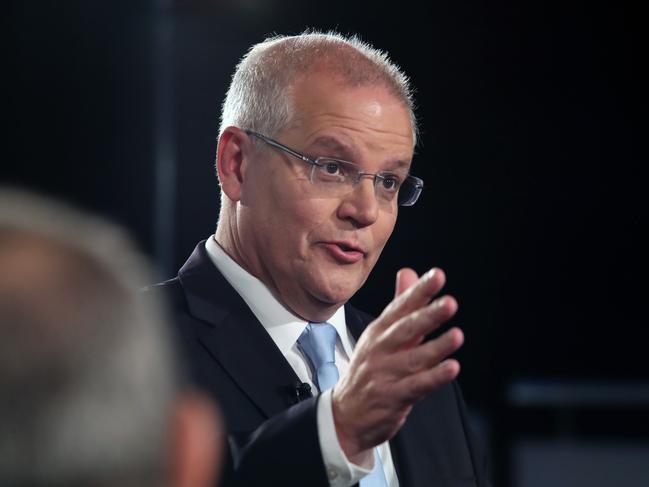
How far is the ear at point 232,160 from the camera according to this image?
2.04 m

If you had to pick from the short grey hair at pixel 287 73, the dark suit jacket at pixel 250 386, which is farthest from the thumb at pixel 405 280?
the short grey hair at pixel 287 73

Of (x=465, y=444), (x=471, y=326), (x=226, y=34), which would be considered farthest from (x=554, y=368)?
(x=465, y=444)

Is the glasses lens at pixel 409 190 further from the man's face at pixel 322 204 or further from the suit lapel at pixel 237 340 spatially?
the suit lapel at pixel 237 340

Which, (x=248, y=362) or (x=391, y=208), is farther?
(x=391, y=208)

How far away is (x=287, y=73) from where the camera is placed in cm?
198

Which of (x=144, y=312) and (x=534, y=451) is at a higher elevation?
(x=144, y=312)

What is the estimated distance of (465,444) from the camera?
198cm

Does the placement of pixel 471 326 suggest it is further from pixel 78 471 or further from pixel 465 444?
pixel 78 471

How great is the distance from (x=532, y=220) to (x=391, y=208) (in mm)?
2911

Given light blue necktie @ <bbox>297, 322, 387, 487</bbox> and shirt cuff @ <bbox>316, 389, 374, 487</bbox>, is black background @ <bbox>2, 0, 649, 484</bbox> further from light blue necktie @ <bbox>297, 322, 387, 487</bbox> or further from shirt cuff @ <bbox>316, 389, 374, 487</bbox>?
shirt cuff @ <bbox>316, 389, 374, 487</bbox>

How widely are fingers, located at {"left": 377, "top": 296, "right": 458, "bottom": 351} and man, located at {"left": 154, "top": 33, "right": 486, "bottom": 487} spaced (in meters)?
0.44

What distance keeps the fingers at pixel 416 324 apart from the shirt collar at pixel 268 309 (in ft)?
1.86

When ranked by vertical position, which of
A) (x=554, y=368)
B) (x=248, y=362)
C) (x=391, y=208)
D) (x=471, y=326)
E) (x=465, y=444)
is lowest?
(x=554, y=368)

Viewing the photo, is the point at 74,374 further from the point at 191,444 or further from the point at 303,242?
the point at 303,242
